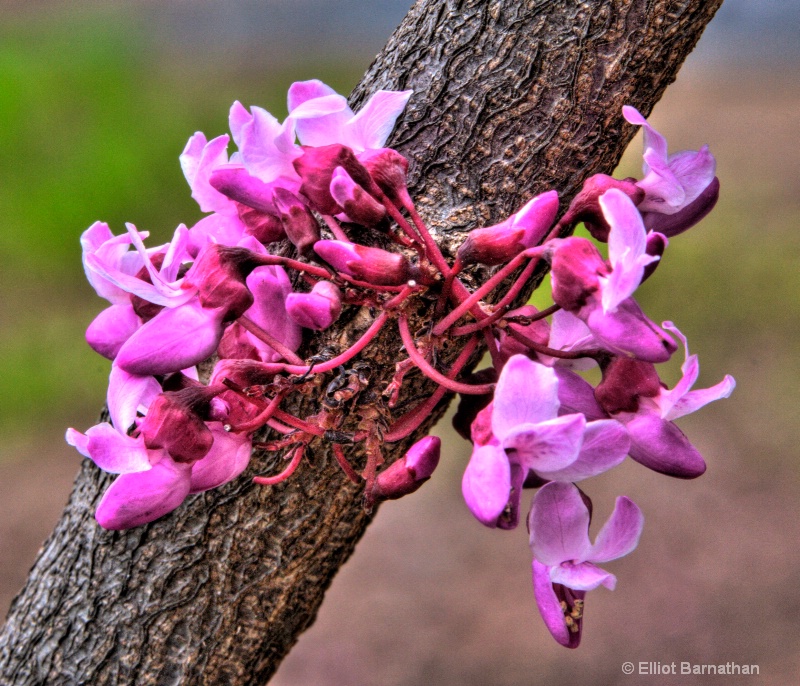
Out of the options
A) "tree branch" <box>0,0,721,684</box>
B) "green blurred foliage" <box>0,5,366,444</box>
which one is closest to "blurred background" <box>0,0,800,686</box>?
"green blurred foliage" <box>0,5,366,444</box>

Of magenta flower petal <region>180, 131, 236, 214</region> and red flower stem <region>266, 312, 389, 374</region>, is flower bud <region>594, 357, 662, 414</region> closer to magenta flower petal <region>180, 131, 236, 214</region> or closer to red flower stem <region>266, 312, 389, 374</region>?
red flower stem <region>266, 312, 389, 374</region>

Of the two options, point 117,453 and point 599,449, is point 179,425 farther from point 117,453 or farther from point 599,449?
point 599,449

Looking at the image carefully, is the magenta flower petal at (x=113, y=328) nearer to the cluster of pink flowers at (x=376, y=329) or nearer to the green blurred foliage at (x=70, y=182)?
the cluster of pink flowers at (x=376, y=329)

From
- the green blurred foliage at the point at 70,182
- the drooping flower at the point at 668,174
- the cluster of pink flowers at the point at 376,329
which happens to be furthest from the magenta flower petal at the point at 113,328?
the green blurred foliage at the point at 70,182

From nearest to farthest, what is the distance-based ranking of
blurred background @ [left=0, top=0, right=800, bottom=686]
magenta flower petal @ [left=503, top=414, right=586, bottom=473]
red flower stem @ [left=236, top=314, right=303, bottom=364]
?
magenta flower petal @ [left=503, top=414, right=586, bottom=473] < red flower stem @ [left=236, top=314, right=303, bottom=364] < blurred background @ [left=0, top=0, right=800, bottom=686]

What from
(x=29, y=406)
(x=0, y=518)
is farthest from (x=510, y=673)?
(x=29, y=406)
